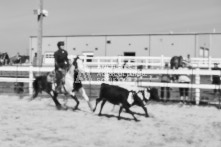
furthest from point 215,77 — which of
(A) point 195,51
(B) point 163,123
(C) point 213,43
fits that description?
(C) point 213,43

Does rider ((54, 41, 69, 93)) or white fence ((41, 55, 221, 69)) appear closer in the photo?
rider ((54, 41, 69, 93))

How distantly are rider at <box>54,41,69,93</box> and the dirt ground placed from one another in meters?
0.96

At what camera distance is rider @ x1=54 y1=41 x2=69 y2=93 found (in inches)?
408

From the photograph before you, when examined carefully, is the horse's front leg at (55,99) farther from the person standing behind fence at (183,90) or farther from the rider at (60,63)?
the person standing behind fence at (183,90)

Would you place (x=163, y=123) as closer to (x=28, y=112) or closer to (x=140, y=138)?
(x=140, y=138)

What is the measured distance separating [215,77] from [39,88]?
675 cm

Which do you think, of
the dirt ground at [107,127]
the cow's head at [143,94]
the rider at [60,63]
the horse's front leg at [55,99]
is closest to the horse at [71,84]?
the horse's front leg at [55,99]

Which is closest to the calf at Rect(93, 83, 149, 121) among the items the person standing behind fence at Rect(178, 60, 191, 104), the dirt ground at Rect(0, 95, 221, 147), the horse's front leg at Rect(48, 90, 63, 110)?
the dirt ground at Rect(0, 95, 221, 147)

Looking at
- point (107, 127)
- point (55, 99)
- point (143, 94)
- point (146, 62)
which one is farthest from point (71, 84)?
point (146, 62)

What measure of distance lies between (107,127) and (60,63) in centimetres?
339

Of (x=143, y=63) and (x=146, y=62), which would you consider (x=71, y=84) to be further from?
(x=146, y=62)

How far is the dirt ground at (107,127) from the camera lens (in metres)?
6.44

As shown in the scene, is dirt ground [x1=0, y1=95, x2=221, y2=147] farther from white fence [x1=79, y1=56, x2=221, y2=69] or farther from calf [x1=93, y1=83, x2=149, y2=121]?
white fence [x1=79, y1=56, x2=221, y2=69]

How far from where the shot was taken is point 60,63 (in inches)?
412
